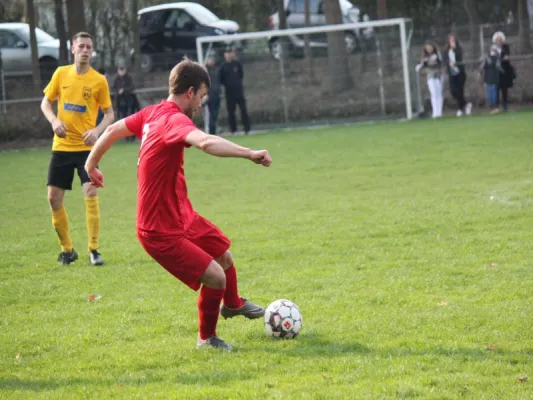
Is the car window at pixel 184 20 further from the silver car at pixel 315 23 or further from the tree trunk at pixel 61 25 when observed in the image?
the tree trunk at pixel 61 25

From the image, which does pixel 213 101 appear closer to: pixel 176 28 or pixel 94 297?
pixel 176 28

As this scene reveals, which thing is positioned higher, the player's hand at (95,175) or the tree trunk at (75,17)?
the tree trunk at (75,17)

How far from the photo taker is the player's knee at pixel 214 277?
18.4 feet

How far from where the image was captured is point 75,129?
9.25 m

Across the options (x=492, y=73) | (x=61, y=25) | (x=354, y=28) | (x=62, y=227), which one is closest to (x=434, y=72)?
(x=492, y=73)

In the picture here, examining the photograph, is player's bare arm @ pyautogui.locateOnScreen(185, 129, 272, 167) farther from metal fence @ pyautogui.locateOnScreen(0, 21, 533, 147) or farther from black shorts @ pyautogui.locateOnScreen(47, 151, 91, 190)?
metal fence @ pyautogui.locateOnScreen(0, 21, 533, 147)

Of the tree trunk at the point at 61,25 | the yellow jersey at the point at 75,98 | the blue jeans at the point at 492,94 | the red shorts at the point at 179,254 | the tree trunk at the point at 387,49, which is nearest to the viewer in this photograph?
the red shorts at the point at 179,254

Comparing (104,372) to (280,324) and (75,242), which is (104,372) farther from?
(75,242)

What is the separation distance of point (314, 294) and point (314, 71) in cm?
1972

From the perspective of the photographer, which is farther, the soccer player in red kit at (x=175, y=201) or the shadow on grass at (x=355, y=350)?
the soccer player in red kit at (x=175, y=201)

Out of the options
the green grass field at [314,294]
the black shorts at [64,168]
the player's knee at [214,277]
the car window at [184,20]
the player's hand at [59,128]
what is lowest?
the green grass field at [314,294]

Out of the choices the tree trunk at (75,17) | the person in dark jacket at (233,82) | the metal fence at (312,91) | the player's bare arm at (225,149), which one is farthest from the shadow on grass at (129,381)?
the tree trunk at (75,17)

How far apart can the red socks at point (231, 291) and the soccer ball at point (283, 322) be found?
1.05 feet

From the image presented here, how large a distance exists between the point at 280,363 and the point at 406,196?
6932 millimetres
